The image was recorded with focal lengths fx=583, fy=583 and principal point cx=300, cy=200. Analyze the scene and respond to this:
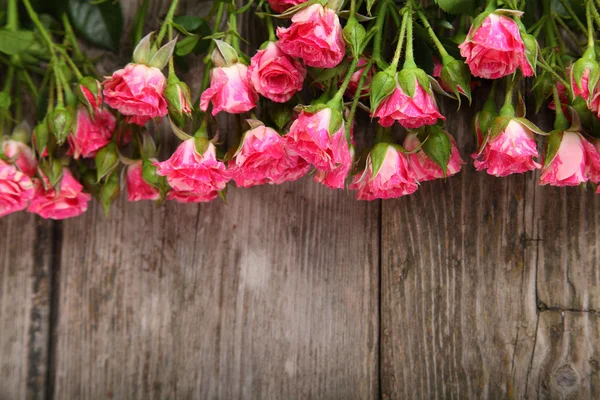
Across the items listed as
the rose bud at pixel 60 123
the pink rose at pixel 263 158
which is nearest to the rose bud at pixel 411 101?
→ the pink rose at pixel 263 158

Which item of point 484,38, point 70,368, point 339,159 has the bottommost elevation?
point 70,368

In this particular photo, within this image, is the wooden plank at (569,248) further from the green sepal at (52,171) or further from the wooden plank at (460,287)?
the green sepal at (52,171)

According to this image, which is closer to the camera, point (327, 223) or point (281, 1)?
point (281, 1)

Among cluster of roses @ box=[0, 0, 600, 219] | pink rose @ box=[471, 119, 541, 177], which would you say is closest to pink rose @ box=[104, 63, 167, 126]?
cluster of roses @ box=[0, 0, 600, 219]

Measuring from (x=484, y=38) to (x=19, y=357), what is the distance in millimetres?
691

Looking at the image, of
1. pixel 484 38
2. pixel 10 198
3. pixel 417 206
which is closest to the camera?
pixel 484 38

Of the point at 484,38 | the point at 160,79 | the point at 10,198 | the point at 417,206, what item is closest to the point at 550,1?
the point at 484,38

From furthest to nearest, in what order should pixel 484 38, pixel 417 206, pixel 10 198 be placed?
pixel 417 206 → pixel 10 198 → pixel 484 38

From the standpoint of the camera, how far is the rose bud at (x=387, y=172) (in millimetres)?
570

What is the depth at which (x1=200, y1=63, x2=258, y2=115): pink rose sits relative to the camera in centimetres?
59

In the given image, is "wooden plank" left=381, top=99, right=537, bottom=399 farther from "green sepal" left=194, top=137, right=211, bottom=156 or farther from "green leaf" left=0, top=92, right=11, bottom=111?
"green leaf" left=0, top=92, right=11, bottom=111

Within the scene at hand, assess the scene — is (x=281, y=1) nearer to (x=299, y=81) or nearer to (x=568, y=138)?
(x=299, y=81)

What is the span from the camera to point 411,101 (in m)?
0.54

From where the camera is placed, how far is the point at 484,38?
0.52 metres
